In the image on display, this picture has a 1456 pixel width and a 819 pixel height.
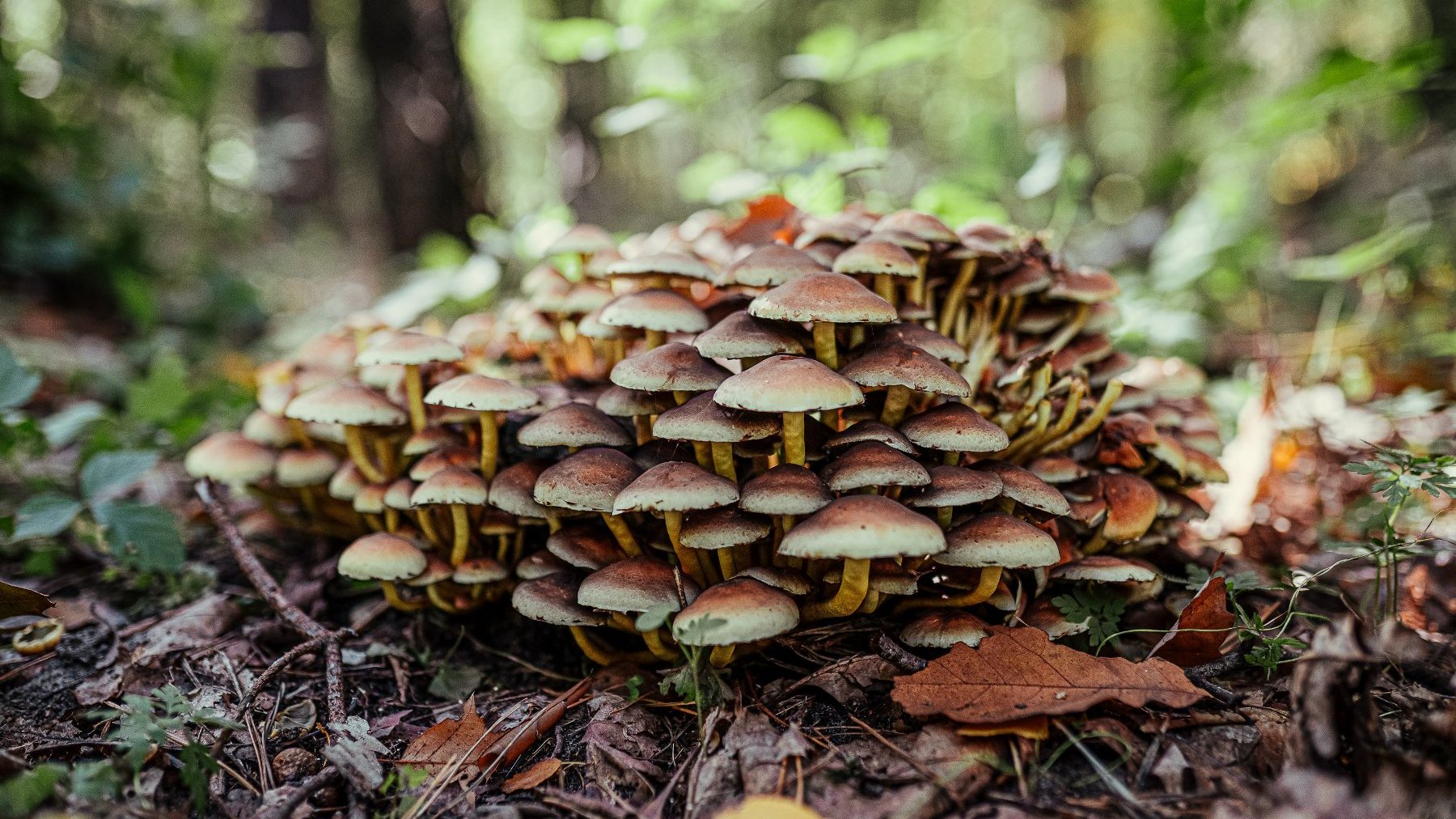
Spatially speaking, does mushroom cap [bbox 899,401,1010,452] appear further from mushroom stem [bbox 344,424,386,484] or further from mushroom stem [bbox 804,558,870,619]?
mushroom stem [bbox 344,424,386,484]

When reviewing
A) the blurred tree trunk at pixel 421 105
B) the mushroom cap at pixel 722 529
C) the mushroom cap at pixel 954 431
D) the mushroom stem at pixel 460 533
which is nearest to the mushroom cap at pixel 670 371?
the mushroom cap at pixel 722 529

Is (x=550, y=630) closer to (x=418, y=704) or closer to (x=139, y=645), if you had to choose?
(x=418, y=704)

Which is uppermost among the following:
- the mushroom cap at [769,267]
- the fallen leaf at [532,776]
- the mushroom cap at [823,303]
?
the mushroom cap at [769,267]

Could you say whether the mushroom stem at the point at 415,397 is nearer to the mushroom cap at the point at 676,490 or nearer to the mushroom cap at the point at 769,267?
the mushroom cap at the point at 676,490

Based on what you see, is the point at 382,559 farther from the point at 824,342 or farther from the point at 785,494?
the point at 824,342

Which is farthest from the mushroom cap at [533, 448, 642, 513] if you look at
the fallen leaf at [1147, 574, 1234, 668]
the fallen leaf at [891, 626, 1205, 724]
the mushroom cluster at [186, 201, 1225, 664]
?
the fallen leaf at [1147, 574, 1234, 668]

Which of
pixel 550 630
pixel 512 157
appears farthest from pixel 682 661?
pixel 512 157
